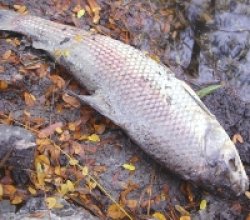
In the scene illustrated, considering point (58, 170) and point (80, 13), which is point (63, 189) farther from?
point (80, 13)

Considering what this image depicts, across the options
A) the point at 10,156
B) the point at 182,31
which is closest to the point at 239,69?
the point at 182,31

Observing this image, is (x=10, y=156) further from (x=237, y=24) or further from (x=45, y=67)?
(x=237, y=24)

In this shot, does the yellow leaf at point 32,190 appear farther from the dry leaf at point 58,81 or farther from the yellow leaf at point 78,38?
the yellow leaf at point 78,38

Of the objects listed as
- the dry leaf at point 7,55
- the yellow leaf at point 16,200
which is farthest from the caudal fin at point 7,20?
the yellow leaf at point 16,200

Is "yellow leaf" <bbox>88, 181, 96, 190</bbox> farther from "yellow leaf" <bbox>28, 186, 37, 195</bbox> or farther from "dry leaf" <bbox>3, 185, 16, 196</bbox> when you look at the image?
"dry leaf" <bbox>3, 185, 16, 196</bbox>

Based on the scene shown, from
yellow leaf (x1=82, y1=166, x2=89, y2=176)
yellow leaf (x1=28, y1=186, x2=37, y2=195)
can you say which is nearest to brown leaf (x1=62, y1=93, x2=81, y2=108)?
yellow leaf (x1=82, y1=166, x2=89, y2=176)
